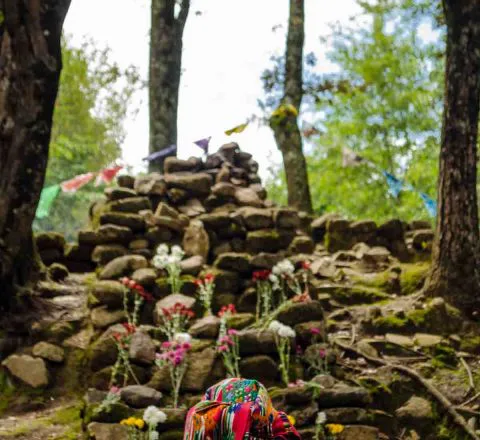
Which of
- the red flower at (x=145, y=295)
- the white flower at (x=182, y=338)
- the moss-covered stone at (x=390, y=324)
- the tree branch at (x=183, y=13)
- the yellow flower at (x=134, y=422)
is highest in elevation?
the tree branch at (x=183, y=13)

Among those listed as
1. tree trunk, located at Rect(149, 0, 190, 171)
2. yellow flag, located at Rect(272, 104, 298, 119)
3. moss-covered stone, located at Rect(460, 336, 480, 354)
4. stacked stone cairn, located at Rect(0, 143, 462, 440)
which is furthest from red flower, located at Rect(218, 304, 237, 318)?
yellow flag, located at Rect(272, 104, 298, 119)

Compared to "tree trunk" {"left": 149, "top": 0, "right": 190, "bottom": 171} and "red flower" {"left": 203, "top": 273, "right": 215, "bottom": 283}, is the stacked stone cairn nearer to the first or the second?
"red flower" {"left": 203, "top": 273, "right": 215, "bottom": 283}

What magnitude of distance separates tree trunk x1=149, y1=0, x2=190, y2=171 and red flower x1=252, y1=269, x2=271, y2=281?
Result: 185 inches

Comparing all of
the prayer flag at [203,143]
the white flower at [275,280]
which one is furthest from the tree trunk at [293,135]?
the white flower at [275,280]

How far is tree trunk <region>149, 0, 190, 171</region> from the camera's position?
1153 centimetres

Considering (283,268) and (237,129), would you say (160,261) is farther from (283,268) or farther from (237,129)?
(237,129)

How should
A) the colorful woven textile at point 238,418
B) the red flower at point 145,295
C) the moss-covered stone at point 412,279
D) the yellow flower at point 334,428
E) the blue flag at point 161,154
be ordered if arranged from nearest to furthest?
the colorful woven textile at point 238,418 < the yellow flower at point 334,428 < the red flower at point 145,295 < the moss-covered stone at point 412,279 < the blue flag at point 161,154

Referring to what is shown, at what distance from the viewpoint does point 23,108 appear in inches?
246

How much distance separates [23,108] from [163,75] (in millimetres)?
5900

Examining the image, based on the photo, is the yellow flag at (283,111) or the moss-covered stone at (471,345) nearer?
the moss-covered stone at (471,345)

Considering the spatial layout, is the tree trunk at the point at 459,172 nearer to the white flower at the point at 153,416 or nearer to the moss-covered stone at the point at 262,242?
the moss-covered stone at the point at 262,242

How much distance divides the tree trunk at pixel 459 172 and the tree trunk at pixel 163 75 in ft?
17.2

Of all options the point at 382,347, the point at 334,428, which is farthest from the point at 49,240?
the point at 334,428

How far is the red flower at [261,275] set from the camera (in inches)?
273
